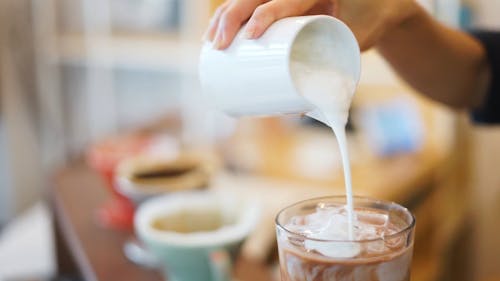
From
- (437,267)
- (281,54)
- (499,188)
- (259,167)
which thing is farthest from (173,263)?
(499,188)

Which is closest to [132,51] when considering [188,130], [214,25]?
[188,130]

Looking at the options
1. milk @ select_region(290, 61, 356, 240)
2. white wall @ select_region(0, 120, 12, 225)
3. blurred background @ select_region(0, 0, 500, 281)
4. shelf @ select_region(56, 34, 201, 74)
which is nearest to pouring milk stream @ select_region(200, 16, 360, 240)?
milk @ select_region(290, 61, 356, 240)

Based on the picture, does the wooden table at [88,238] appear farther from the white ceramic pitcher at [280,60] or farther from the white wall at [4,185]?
the white wall at [4,185]

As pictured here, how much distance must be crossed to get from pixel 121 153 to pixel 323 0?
23.6 inches

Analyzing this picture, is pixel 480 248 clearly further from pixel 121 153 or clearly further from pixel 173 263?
pixel 173 263

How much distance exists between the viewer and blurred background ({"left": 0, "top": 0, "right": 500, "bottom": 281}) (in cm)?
176

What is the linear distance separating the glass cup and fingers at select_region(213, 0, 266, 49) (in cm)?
17

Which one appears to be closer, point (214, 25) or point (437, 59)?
point (214, 25)

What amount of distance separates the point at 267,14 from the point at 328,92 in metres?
0.09

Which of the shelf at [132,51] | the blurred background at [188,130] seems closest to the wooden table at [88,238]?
the blurred background at [188,130]

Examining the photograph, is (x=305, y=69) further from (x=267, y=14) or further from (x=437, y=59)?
(x=437, y=59)

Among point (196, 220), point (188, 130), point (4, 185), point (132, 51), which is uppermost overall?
point (196, 220)

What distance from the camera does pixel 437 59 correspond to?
104cm

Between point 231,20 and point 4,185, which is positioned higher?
point 231,20
